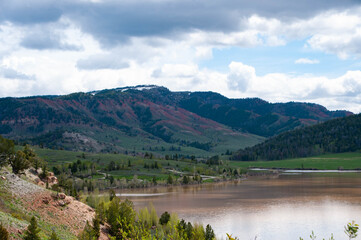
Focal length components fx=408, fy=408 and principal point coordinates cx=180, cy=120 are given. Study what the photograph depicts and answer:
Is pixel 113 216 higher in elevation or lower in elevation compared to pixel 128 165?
lower

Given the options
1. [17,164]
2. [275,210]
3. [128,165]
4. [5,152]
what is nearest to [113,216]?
[17,164]

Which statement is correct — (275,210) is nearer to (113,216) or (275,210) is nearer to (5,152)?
(113,216)

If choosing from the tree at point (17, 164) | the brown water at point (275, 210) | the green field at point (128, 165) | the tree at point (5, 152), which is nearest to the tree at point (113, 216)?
the tree at point (17, 164)

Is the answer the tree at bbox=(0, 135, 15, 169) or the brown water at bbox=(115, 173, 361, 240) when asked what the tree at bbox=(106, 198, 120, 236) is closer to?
the brown water at bbox=(115, 173, 361, 240)

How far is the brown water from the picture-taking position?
200 ft

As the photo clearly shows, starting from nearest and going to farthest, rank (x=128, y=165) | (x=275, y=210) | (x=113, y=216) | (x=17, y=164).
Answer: (x=113, y=216)
(x=17, y=164)
(x=275, y=210)
(x=128, y=165)

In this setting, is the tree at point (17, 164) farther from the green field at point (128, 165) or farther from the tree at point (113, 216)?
the green field at point (128, 165)

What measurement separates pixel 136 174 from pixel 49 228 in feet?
393

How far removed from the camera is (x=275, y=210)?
78.9m

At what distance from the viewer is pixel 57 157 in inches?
6949

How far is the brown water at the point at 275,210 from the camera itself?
200ft

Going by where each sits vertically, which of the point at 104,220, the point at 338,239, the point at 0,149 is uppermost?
the point at 0,149

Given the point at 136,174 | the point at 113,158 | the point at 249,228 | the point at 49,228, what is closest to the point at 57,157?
the point at 113,158

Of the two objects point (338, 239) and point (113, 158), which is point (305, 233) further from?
point (113, 158)
